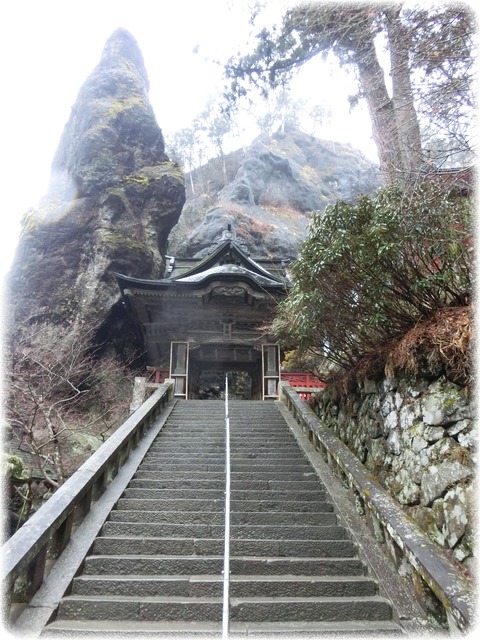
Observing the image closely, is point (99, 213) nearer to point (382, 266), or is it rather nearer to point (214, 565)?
point (382, 266)

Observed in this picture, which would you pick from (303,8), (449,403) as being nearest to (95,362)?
(303,8)

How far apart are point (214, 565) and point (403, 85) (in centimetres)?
858

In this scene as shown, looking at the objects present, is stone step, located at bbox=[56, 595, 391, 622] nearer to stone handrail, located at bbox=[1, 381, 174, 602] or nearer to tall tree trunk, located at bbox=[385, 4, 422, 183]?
stone handrail, located at bbox=[1, 381, 174, 602]

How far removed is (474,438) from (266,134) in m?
46.3

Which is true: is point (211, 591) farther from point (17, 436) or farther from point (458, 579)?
point (17, 436)

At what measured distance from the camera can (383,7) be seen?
6.16 metres

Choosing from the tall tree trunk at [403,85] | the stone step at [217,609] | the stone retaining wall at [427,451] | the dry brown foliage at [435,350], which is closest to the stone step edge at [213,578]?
the stone step at [217,609]

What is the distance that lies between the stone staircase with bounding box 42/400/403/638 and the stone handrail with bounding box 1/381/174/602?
306mm

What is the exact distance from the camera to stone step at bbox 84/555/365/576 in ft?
11.4

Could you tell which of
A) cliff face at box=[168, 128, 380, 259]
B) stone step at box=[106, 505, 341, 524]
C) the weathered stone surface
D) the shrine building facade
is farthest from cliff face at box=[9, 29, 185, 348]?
the weathered stone surface

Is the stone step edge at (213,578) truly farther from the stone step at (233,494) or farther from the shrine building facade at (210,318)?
the shrine building facade at (210,318)

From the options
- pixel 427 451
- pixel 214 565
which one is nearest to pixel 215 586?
pixel 214 565

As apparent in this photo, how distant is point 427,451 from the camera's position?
350 cm

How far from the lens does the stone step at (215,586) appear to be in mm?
3225
